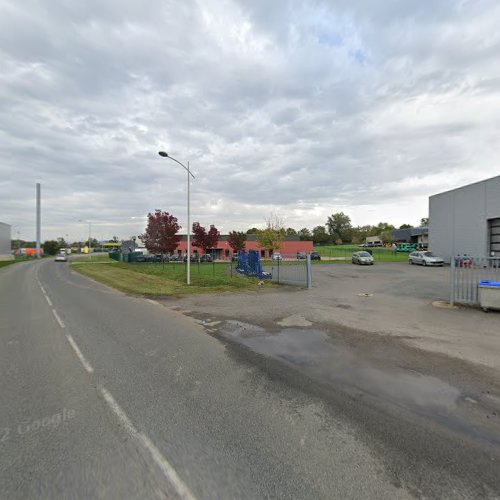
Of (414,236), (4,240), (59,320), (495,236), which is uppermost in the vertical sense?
(414,236)

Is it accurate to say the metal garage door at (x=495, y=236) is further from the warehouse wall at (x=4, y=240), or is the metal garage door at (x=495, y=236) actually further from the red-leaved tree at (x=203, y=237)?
the warehouse wall at (x=4, y=240)

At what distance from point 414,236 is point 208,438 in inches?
3391

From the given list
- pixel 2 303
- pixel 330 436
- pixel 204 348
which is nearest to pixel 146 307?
pixel 204 348

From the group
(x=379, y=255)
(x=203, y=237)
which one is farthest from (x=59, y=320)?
(x=379, y=255)

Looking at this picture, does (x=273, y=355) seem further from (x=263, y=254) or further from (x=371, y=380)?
(x=263, y=254)

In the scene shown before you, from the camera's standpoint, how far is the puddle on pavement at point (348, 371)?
148 inches

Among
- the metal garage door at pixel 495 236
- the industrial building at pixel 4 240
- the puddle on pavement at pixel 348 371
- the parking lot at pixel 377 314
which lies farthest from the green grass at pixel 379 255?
the industrial building at pixel 4 240

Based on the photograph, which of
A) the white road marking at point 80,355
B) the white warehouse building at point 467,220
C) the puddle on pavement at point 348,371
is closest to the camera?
the puddle on pavement at point 348,371

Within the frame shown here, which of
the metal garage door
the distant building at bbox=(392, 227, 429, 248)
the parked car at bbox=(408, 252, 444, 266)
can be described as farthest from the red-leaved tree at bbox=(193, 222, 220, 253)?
the distant building at bbox=(392, 227, 429, 248)

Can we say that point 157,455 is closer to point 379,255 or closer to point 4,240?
point 379,255

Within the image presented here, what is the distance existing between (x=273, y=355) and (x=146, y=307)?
656 cm

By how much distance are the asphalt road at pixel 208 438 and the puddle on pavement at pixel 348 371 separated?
1.13 feet

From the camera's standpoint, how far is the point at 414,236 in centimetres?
7581

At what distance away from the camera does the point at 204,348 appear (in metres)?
5.79
